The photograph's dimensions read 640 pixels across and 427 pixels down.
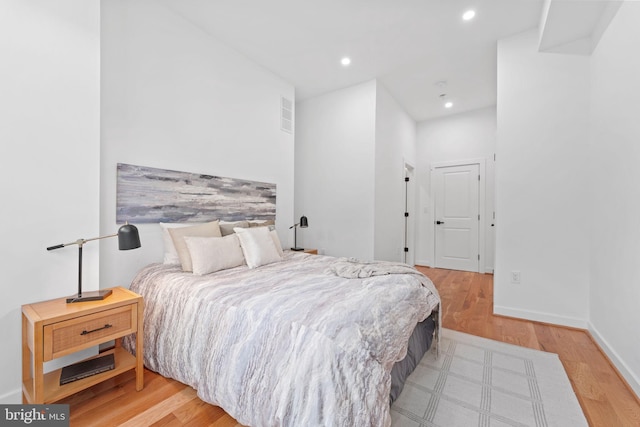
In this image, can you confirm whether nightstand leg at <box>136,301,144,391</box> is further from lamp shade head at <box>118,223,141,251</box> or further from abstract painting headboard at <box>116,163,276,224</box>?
abstract painting headboard at <box>116,163,276,224</box>

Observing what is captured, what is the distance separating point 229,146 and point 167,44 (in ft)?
3.52

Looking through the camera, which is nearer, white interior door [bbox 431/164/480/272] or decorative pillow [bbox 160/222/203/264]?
decorative pillow [bbox 160/222/203/264]

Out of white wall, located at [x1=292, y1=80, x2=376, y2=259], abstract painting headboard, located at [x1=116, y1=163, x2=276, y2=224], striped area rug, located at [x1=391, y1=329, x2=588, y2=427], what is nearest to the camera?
striped area rug, located at [x1=391, y1=329, x2=588, y2=427]

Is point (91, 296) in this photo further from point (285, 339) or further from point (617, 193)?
point (617, 193)

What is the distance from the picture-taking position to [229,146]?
A: 10.2 feet

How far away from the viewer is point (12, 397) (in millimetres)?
1586

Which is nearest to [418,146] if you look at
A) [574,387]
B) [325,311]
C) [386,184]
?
[386,184]

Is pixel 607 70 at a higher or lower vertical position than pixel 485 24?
lower

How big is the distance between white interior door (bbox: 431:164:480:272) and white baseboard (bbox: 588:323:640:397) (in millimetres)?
2704

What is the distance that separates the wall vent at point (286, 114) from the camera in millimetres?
3830

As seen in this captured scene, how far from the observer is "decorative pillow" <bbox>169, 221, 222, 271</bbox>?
2195 millimetres

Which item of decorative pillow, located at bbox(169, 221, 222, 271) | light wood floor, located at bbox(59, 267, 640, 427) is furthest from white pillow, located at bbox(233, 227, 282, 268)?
light wood floor, located at bbox(59, 267, 640, 427)

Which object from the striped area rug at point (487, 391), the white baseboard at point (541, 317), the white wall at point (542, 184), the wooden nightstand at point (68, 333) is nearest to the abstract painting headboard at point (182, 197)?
the wooden nightstand at point (68, 333)

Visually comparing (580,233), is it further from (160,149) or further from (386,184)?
(160,149)
